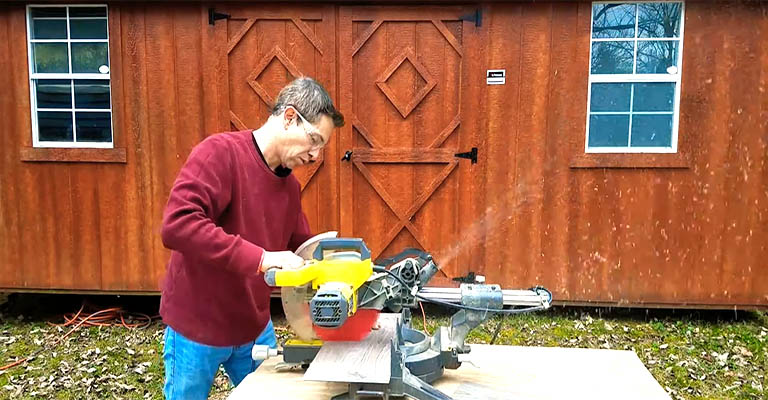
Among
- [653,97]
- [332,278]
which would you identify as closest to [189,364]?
[332,278]

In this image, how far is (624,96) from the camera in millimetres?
5223

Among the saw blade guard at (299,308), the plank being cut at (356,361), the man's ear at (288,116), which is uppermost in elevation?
the man's ear at (288,116)

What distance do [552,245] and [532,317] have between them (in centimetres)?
78

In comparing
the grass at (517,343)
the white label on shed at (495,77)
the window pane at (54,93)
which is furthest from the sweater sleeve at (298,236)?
the window pane at (54,93)

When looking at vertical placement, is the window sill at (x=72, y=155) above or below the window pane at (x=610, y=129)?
below

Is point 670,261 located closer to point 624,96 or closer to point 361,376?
point 624,96

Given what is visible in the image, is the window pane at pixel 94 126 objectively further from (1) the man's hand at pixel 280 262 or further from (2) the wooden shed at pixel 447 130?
(1) the man's hand at pixel 280 262

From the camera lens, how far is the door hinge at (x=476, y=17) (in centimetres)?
502

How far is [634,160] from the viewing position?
5.11 meters

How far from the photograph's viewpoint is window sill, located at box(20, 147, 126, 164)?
5266 mm

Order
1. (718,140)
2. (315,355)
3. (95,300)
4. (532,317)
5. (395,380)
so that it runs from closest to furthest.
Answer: (395,380) → (315,355) → (718,140) → (532,317) → (95,300)

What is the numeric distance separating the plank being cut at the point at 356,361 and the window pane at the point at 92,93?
4.50 meters

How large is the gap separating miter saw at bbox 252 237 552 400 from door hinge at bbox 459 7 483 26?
3.69 m

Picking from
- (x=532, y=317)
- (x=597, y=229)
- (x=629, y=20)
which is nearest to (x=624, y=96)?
(x=629, y=20)
